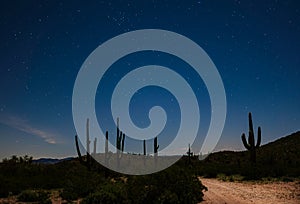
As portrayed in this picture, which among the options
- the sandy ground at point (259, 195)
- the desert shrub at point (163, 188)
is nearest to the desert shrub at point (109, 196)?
the desert shrub at point (163, 188)

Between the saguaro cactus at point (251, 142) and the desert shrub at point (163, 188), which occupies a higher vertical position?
the saguaro cactus at point (251, 142)

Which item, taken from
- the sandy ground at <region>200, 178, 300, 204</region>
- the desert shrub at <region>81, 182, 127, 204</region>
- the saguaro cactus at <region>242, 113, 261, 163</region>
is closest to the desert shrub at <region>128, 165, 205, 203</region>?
the desert shrub at <region>81, 182, 127, 204</region>

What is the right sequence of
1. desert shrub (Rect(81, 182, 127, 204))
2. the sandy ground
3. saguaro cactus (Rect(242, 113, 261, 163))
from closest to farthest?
1. desert shrub (Rect(81, 182, 127, 204))
2. the sandy ground
3. saguaro cactus (Rect(242, 113, 261, 163))

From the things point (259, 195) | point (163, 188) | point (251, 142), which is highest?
point (251, 142)

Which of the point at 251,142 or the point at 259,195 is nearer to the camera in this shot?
the point at 259,195

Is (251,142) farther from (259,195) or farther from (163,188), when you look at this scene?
Answer: (163,188)

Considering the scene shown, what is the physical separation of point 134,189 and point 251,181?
13.3 m

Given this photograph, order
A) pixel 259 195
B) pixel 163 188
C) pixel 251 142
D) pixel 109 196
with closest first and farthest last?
pixel 109 196
pixel 163 188
pixel 259 195
pixel 251 142

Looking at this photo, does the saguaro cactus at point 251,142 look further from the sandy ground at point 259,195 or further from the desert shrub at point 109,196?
the desert shrub at point 109,196

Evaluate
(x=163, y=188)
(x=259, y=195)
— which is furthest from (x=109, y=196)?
(x=259, y=195)

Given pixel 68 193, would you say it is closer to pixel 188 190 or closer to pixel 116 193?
pixel 116 193

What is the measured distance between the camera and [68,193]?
16.9 m

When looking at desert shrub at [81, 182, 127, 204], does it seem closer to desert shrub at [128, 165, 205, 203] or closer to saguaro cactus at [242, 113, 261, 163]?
desert shrub at [128, 165, 205, 203]

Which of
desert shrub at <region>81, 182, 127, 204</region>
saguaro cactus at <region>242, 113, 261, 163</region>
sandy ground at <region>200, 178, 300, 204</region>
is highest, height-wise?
saguaro cactus at <region>242, 113, 261, 163</region>
